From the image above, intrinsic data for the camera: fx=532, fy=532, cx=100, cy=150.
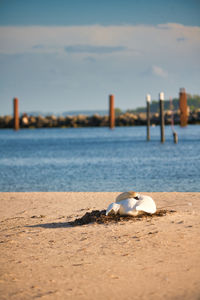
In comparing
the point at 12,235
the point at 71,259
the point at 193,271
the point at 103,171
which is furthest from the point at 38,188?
the point at 193,271

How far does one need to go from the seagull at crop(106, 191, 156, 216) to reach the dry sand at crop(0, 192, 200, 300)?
0.33 metres

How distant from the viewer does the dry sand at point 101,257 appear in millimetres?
6273

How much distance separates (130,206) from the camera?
9.62 m

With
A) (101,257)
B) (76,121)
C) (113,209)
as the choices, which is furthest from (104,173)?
(76,121)

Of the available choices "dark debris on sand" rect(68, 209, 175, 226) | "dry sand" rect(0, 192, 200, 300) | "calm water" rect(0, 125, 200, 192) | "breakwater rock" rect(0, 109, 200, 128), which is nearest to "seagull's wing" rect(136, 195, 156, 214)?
"dark debris on sand" rect(68, 209, 175, 226)

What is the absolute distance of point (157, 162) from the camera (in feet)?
85.5

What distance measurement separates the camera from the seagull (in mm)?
9602

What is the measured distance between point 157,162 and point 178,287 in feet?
65.4

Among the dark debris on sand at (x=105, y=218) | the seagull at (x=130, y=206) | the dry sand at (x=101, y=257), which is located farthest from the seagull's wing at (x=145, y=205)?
the dry sand at (x=101, y=257)

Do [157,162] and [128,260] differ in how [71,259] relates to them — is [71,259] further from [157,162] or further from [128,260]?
[157,162]

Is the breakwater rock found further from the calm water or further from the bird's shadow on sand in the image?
the bird's shadow on sand

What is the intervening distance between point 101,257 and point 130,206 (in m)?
2.20

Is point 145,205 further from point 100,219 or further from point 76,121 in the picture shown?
point 76,121

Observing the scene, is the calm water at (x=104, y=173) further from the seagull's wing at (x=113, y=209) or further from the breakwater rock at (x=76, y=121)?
the breakwater rock at (x=76, y=121)
